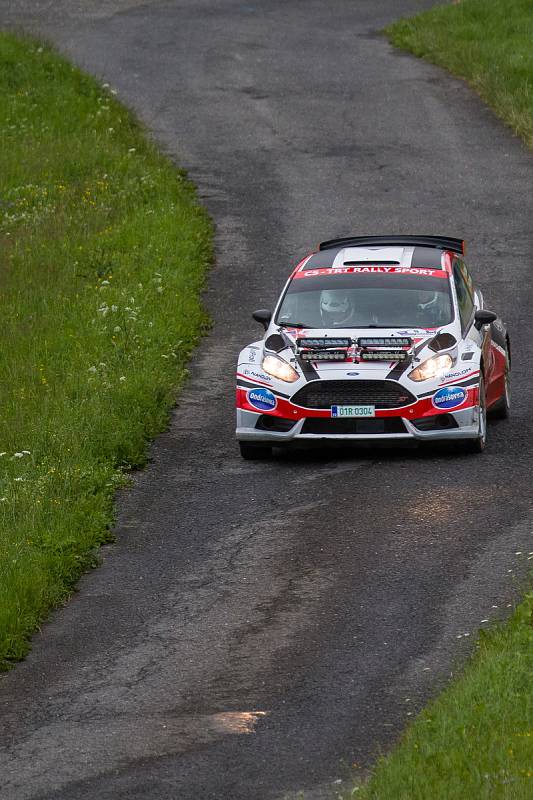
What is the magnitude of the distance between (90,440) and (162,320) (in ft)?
16.3

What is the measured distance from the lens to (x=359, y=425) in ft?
50.2

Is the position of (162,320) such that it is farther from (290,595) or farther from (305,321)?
(290,595)

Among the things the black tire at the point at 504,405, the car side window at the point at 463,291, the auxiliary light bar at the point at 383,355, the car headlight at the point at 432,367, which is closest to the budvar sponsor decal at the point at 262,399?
the auxiliary light bar at the point at 383,355

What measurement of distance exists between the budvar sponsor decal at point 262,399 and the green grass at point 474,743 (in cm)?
572

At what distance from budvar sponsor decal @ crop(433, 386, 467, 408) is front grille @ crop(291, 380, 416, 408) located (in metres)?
0.23

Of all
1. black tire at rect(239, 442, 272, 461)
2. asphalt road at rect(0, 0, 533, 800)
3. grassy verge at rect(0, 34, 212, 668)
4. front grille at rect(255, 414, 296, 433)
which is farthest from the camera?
black tire at rect(239, 442, 272, 461)

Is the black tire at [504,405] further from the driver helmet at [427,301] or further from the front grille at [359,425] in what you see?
the front grille at [359,425]

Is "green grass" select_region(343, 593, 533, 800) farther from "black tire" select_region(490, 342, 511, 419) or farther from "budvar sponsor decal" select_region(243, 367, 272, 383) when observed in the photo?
Result: "black tire" select_region(490, 342, 511, 419)

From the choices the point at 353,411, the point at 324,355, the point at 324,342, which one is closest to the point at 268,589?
the point at 353,411

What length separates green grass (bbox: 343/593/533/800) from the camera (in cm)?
809

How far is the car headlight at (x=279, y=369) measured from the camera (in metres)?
15.5

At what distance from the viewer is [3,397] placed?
58.0 feet

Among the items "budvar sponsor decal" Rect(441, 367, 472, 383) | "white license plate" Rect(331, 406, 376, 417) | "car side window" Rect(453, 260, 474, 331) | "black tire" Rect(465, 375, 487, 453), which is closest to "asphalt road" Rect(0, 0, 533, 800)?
"black tire" Rect(465, 375, 487, 453)

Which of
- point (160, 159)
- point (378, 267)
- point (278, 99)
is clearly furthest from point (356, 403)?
point (278, 99)
